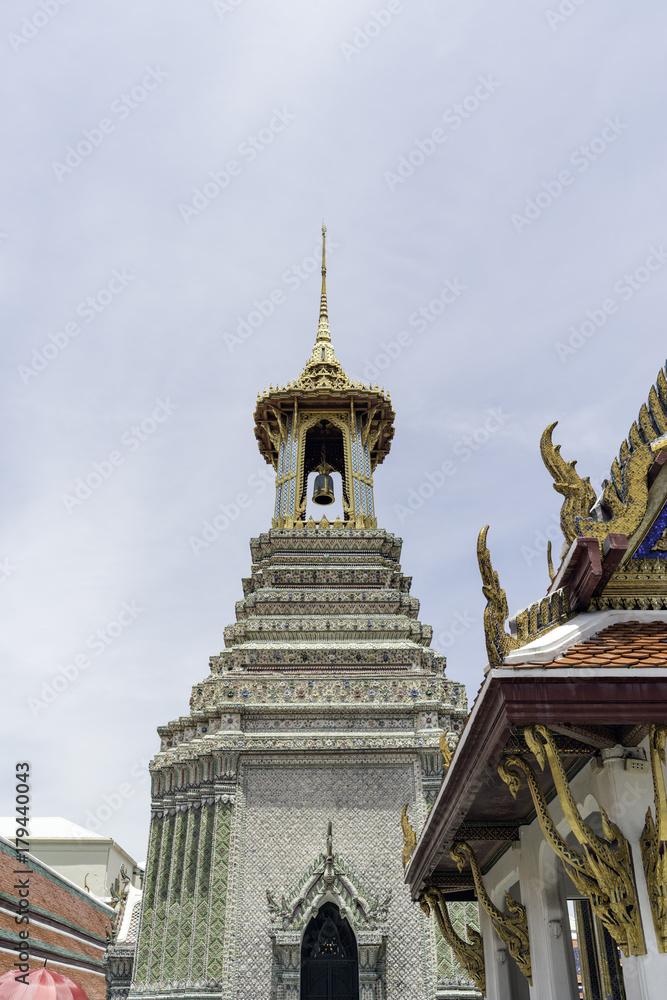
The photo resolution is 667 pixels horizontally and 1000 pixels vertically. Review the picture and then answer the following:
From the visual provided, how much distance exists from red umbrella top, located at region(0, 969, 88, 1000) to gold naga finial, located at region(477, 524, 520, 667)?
11458 mm

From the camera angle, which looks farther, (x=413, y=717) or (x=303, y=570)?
(x=303, y=570)

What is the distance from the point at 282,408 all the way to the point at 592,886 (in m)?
21.0

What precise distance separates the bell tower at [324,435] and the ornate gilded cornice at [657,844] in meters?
17.9

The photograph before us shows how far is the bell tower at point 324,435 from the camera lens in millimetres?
23188

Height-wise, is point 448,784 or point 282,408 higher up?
point 282,408

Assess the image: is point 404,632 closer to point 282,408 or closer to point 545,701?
point 282,408

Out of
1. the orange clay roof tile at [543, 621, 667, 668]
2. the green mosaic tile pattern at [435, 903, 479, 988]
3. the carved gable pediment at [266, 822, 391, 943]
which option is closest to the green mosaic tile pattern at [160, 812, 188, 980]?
the carved gable pediment at [266, 822, 391, 943]

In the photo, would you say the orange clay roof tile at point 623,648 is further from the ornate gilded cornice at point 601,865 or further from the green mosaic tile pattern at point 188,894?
the green mosaic tile pattern at point 188,894

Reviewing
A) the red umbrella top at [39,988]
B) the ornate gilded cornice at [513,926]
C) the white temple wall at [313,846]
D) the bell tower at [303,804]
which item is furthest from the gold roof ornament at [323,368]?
the ornate gilded cornice at [513,926]

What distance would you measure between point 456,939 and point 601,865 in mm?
5002

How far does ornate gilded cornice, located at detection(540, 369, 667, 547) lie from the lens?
232 inches

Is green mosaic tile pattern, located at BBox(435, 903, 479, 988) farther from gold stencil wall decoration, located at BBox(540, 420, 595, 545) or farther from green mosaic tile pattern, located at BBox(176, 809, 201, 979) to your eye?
gold stencil wall decoration, located at BBox(540, 420, 595, 545)

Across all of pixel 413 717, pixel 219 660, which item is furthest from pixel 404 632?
pixel 219 660

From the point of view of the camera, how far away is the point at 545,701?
4.53 m
